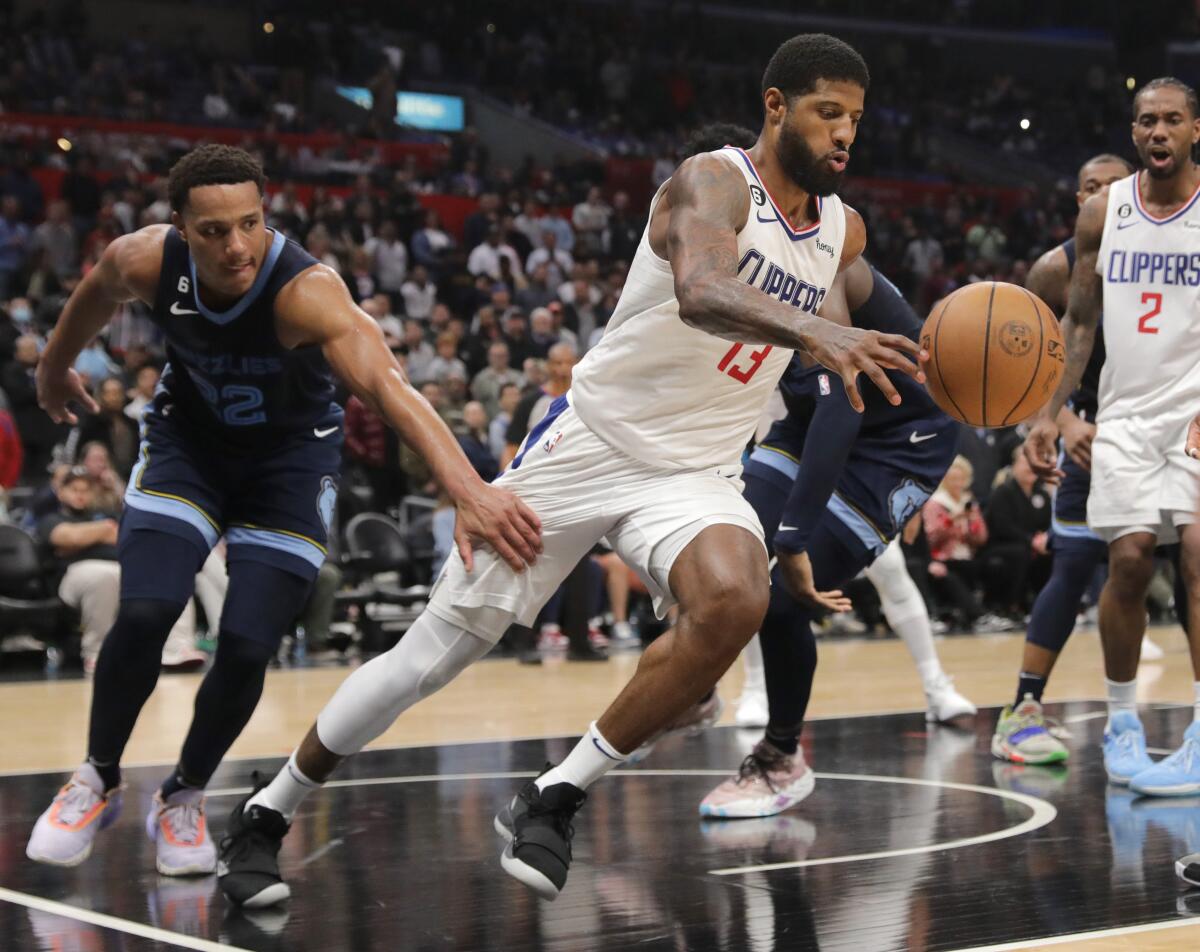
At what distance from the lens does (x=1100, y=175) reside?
21.3 ft

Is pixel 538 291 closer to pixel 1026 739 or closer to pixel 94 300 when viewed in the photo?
pixel 1026 739

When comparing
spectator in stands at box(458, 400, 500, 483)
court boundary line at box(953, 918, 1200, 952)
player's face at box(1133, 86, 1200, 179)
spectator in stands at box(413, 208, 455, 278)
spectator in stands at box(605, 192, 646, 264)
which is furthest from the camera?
spectator in stands at box(605, 192, 646, 264)

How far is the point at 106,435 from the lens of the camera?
35.7 ft

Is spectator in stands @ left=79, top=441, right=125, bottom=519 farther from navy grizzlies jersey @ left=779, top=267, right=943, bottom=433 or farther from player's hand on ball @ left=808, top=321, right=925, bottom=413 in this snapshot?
player's hand on ball @ left=808, top=321, right=925, bottom=413

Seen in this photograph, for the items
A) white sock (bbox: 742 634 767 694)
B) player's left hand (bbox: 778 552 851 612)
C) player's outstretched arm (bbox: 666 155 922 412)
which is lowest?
white sock (bbox: 742 634 767 694)

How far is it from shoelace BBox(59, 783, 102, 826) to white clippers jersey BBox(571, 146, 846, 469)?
5.28 ft

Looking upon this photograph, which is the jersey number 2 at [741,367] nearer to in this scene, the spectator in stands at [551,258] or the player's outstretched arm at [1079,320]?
the player's outstretched arm at [1079,320]

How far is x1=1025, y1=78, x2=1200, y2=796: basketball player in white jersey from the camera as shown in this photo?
17.9 feet

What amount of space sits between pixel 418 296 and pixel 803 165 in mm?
12297

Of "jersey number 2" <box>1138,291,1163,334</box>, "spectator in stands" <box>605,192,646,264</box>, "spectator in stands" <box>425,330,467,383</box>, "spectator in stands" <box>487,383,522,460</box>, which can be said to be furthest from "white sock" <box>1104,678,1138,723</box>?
"spectator in stands" <box>605,192,646,264</box>

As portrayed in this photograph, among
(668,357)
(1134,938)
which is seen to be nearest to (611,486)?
(668,357)

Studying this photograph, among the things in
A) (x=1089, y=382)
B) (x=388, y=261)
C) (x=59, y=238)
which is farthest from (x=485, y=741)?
(x=388, y=261)

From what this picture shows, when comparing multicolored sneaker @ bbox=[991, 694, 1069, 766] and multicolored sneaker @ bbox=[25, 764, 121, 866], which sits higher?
multicolored sneaker @ bbox=[25, 764, 121, 866]

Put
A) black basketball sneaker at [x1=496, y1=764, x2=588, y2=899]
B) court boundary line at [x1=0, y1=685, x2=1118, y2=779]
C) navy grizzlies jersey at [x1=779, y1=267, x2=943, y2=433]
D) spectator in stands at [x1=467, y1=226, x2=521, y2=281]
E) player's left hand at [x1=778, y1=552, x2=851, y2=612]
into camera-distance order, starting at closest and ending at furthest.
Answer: black basketball sneaker at [x1=496, y1=764, x2=588, y2=899]
player's left hand at [x1=778, y1=552, x2=851, y2=612]
navy grizzlies jersey at [x1=779, y1=267, x2=943, y2=433]
court boundary line at [x1=0, y1=685, x2=1118, y2=779]
spectator in stands at [x1=467, y1=226, x2=521, y2=281]
